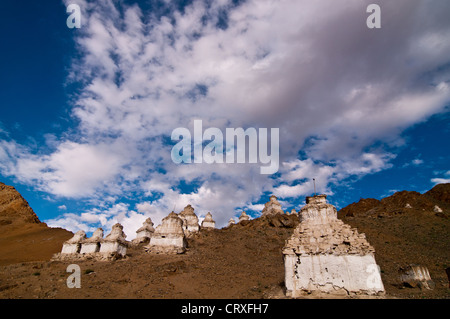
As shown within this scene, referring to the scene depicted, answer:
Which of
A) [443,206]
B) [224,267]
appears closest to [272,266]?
[224,267]

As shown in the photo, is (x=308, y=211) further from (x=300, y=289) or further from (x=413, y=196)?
(x=413, y=196)

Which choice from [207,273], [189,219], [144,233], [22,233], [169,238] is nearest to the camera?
[207,273]

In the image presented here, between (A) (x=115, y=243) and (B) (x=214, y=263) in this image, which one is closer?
(B) (x=214, y=263)

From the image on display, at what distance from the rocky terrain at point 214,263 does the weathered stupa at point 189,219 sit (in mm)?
7335

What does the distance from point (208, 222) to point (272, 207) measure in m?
18.1

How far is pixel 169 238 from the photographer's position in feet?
114

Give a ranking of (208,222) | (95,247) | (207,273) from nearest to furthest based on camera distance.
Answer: (207,273) < (95,247) < (208,222)

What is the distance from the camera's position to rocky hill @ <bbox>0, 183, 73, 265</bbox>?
43156 millimetres

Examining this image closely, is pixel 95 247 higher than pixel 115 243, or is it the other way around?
pixel 115 243

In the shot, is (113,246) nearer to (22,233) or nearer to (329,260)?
(329,260)

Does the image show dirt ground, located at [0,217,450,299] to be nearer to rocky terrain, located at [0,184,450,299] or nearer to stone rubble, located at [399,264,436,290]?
rocky terrain, located at [0,184,450,299]

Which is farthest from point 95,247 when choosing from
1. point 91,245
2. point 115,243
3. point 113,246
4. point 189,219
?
point 189,219
